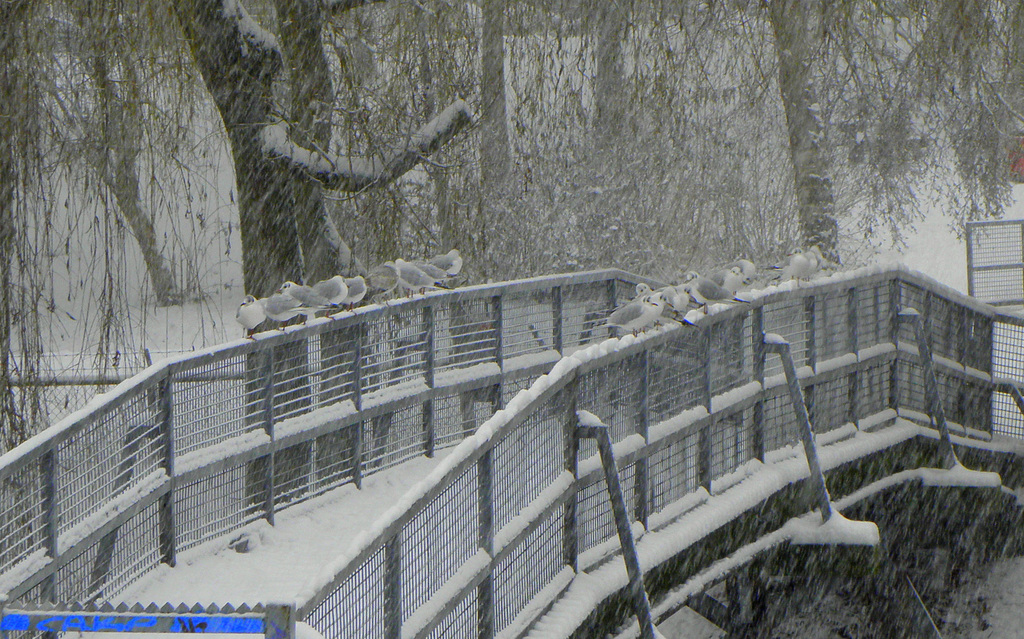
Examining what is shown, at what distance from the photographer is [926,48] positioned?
8.82 metres

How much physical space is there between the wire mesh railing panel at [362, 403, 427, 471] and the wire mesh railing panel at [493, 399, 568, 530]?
2.14m

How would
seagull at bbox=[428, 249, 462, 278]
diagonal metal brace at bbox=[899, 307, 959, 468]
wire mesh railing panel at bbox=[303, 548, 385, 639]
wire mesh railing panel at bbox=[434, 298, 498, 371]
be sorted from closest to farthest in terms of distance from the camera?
wire mesh railing panel at bbox=[303, 548, 385, 639]
wire mesh railing panel at bbox=[434, 298, 498, 371]
diagonal metal brace at bbox=[899, 307, 959, 468]
seagull at bbox=[428, 249, 462, 278]

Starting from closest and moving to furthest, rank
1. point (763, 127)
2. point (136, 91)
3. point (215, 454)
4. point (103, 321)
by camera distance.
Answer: point (215, 454) < point (103, 321) < point (136, 91) < point (763, 127)

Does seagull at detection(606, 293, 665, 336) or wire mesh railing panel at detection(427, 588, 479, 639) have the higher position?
seagull at detection(606, 293, 665, 336)

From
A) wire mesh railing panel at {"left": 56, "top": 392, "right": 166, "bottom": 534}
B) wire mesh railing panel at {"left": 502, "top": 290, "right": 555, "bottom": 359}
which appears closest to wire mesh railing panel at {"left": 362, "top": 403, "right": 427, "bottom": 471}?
wire mesh railing panel at {"left": 502, "top": 290, "right": 555, "bottom": 359}

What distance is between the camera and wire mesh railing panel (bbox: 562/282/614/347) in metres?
9.59

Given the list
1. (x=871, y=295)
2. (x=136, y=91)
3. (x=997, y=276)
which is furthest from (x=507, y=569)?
(x=997, y=276)

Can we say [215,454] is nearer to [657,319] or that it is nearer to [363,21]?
[657,319]

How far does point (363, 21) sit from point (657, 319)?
391 centimetres

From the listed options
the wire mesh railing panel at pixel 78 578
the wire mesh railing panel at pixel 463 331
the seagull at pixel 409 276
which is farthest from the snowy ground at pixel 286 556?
the seagull at pixel 409 276

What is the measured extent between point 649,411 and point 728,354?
1.05 metres

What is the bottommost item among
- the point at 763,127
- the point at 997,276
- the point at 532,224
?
the point at 997,276

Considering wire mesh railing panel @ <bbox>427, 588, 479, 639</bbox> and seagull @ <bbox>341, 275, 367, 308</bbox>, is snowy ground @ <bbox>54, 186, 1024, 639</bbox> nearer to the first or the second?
wire mesh railing panel @ <bbox>427, 588, 479, 639</bbox>

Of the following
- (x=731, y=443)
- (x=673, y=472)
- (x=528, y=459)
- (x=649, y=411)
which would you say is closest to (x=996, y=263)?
(x=731, y=443)
